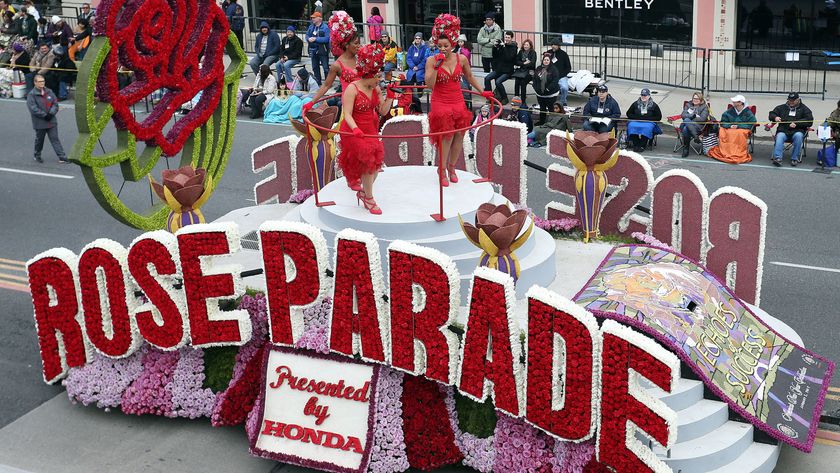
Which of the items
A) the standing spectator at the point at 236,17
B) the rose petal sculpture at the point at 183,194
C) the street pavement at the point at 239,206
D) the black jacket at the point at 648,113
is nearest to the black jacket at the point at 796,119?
the street pavement at the point at 239,206

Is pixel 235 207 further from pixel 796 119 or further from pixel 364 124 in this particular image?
pixel 796 119

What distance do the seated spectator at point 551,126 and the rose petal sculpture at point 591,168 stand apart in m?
8.03

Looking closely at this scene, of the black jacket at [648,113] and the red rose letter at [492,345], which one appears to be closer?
the red rose letter at [492,345]

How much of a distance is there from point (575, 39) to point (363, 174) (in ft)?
52.7

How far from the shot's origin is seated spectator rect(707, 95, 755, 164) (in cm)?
2117

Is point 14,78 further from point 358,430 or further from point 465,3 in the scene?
point 358,430

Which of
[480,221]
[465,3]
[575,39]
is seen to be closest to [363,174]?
[480,221]

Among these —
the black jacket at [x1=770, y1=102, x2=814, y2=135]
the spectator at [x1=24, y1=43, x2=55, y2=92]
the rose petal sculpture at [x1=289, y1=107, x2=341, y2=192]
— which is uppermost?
the spectator at [x1=24, y1=43, x2=55, y2=92]

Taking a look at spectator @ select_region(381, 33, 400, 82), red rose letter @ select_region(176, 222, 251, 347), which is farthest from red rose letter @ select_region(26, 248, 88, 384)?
spectator @ select_region(381, 33, 400, 82)

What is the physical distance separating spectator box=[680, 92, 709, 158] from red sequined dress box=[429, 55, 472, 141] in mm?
8783

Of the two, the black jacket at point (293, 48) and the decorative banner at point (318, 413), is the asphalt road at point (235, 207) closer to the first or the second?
the black jacket at point (293, 48)

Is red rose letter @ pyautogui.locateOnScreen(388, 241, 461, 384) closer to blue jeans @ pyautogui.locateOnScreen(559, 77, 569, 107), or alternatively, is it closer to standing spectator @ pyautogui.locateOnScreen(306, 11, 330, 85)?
blue jeans @ pyautogui.locateOnScreen(559, 77, 569, 107)

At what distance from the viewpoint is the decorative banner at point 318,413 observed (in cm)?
1148

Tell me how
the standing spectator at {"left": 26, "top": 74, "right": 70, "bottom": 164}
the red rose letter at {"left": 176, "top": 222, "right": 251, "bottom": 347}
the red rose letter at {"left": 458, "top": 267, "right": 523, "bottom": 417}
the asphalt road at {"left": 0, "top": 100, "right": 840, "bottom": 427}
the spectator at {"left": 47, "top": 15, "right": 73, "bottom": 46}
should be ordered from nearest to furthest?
1. the red rose letter at {"left": 458, "top": 267, "right": 523, "bottom": 417}
2. the red rose letter at {"left": 176, "top": 222, "right": 251, "bottom": 347}
3. the asphalt road at {"left": 0, "top": 100, "right": 840, "bottom": 427}
4. the standing spectator at {"left": 26, "top": 74, "right": 70, "bottom": 164}
5. the spectator at {"left": 47, "top": 15, "right": 73, "bottom": 46}
